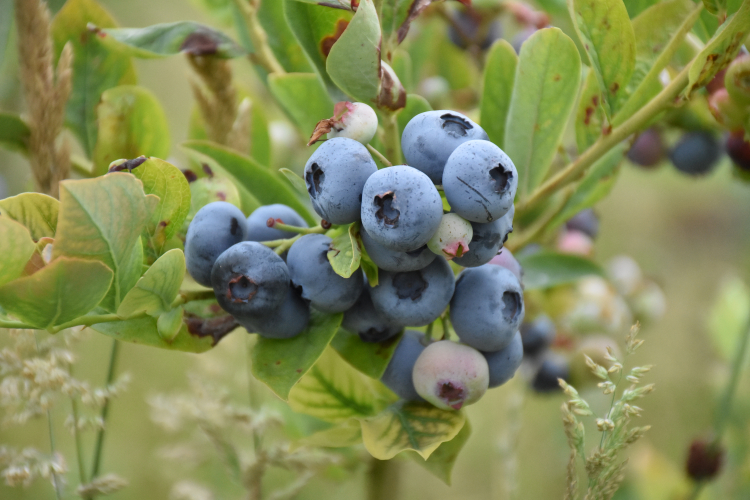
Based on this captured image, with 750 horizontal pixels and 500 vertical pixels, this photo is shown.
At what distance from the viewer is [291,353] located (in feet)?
2.06

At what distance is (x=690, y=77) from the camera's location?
623 mm

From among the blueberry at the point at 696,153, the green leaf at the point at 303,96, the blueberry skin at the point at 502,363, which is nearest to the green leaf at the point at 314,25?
the green leaf at the point at 303,96

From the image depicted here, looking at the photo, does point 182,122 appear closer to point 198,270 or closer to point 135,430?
point 135,430

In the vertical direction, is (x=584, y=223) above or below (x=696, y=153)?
below

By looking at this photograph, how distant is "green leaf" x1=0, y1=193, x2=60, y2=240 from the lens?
1.85ft

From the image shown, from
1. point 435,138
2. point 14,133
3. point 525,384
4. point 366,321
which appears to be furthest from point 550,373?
point 14,133

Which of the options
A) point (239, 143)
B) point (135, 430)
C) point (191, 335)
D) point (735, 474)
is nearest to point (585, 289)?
point (735, 474)

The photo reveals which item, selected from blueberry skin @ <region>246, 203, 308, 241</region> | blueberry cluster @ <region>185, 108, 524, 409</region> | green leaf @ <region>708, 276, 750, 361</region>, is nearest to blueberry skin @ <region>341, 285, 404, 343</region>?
blueberry cluster @ <region>185, 108, 524, 409</region>

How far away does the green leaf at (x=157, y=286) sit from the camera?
55 centimetres

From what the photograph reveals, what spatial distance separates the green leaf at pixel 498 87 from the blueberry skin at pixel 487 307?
0.80ft

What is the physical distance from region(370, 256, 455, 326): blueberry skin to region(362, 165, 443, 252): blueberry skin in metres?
0.08

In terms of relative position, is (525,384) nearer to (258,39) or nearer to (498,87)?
(498,87)

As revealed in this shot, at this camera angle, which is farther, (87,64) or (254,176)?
(87,64)

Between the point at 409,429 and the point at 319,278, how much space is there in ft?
0.76
